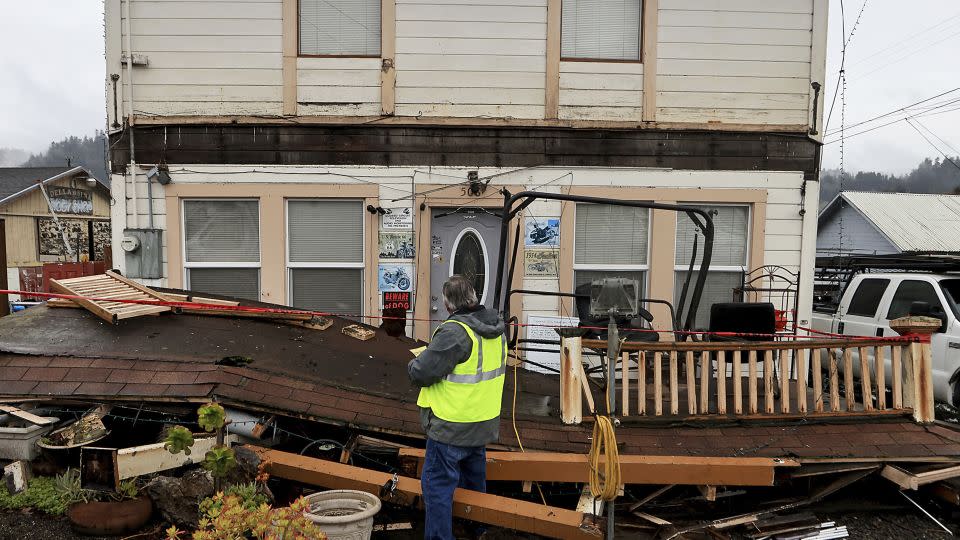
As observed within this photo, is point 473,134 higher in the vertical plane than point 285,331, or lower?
higher

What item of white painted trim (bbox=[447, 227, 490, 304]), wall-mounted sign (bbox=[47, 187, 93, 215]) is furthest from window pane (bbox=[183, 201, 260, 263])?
wall-mounted sign (bbox=[47, 187, 93, 215])

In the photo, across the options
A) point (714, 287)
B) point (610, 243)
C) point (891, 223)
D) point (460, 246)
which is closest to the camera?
point (460, 246)

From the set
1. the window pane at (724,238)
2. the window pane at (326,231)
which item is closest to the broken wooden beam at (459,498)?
the window pane at (326,231)

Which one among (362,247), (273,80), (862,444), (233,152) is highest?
(273,80)

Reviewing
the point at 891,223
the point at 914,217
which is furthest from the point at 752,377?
the point at 914,217

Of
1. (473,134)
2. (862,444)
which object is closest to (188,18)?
(473,134)

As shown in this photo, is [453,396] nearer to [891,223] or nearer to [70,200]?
[891,223]

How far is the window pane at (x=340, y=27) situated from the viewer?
24.3 ft

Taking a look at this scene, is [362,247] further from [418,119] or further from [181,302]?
[181,302]

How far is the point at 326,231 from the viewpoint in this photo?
7.60m

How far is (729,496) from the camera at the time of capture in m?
4.37

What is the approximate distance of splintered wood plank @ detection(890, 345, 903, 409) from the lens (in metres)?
4.93

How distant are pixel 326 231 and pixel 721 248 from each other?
536 cm

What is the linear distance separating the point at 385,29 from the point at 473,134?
1729mm
